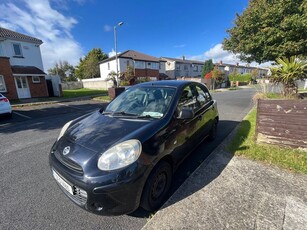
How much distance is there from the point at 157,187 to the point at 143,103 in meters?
1.43

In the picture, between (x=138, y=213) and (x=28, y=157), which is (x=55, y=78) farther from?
(x=138, y=213)

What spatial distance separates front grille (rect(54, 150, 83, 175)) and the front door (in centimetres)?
1791

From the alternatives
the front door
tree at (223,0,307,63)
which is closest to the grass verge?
tree at (223,0,307,63)

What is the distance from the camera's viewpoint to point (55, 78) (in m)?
18.2

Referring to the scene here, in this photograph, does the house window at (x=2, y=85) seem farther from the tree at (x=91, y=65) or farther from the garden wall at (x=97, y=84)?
the tree at (x=91, y=65)

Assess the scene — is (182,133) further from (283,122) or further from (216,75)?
(216,75)

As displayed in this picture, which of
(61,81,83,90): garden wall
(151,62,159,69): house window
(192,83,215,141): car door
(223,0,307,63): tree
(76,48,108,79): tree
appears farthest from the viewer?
(76,48,108,79): tree

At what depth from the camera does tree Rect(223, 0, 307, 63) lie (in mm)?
7605

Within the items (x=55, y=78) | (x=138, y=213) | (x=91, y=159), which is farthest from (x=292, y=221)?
(x=55, y=78)

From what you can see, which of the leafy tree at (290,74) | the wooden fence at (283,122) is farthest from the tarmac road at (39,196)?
the leafy tree at (290,74)

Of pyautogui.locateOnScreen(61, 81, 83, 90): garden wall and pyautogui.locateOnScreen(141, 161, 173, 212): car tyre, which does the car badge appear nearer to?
pyautogui.locateOnScreen(141, 161, 173, 212): car tyre

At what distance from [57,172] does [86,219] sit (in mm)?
707

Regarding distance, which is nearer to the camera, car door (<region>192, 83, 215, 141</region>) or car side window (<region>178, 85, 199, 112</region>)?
car side window (<region>178, 85, 199, 112</region>)

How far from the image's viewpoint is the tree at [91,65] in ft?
141
